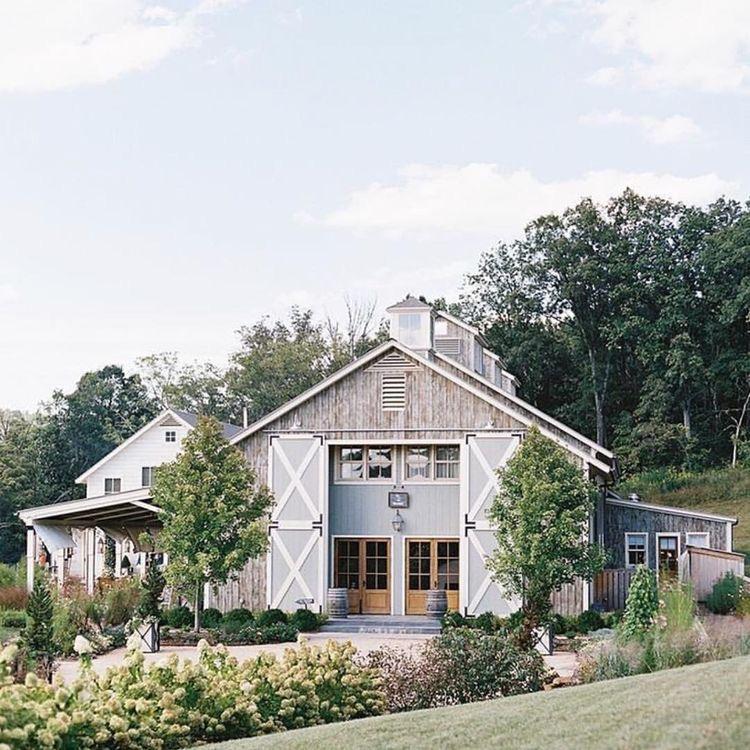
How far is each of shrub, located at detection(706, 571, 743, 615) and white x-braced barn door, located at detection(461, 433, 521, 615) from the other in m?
4.20

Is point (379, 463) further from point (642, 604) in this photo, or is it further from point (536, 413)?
point (642, 604)

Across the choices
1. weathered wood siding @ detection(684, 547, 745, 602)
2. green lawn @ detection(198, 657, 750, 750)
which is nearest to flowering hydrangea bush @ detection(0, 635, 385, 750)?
green lawn @ detection(198, 657, 750, 750)

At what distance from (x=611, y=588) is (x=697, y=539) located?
338cm

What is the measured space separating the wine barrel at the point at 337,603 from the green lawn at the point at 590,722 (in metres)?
18.4

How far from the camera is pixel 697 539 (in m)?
30.1

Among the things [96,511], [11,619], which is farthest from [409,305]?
[11,619]

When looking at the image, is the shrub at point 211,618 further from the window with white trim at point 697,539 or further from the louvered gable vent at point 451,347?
the louvered gable vent at point 451,347

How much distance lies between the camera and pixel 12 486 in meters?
53.2

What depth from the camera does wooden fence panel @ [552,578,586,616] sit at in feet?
87.8

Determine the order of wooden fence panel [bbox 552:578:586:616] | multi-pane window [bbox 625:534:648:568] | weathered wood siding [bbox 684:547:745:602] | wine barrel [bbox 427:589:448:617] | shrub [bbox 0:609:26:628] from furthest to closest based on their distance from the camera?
multi-pane window [bbox 625:534:648:568] < wine barrel [bbox 427:589:448:617] < wooden fence panel [bbox 552:578:586:616] < weathered wood siding [bbox 684:547:745:602] < shrub [bbox 0:609:26:628]

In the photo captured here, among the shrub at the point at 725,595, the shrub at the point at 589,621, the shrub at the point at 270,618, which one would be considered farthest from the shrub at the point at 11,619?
the shrub at the point at 725,595

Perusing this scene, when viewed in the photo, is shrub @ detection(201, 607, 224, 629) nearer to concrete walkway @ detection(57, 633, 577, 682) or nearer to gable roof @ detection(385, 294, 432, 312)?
concrete walkway @ detection(57, 633, 577, 682)

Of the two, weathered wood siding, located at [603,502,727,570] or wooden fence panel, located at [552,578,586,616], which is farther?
weathered wood siding, located at [603,502,727,570]

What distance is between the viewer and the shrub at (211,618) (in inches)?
1006
